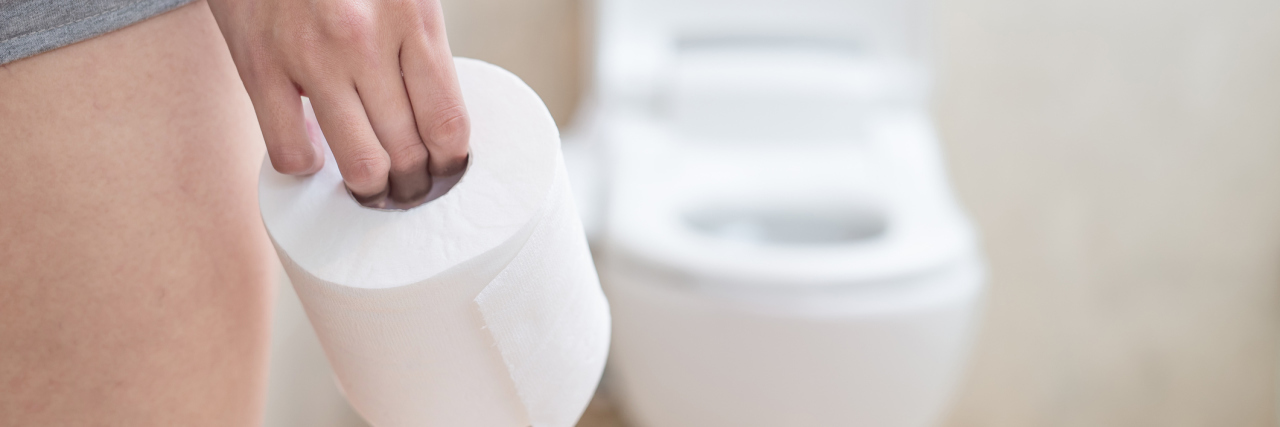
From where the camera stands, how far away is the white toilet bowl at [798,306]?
73 cm

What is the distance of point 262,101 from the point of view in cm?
30

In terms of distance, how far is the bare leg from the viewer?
308 millimetres

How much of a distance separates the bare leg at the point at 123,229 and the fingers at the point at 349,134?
0.28 ft

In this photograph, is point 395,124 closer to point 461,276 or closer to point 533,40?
point 461,276

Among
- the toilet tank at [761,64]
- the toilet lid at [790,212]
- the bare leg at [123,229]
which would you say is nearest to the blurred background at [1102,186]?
the toilet tank at [761,64]

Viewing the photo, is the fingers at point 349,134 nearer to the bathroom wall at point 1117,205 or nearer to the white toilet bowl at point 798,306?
the white toilet bowl at point 798,306

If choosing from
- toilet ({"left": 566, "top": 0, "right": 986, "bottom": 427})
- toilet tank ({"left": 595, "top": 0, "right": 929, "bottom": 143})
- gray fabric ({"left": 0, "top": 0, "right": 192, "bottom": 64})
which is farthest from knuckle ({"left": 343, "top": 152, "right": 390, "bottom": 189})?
toilet tank ({"left": 595, "top": 0, "right": 929, "bottom": 143})

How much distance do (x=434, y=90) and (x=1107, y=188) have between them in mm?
1092

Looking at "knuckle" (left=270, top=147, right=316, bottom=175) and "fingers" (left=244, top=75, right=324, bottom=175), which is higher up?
"fingers" (left=244, top=75, right=324, bottom=175)

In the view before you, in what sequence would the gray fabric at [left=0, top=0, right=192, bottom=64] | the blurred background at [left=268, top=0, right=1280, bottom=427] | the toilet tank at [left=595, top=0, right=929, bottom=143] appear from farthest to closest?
the blurred background at [left=268, top=0, right=1280, bottom=427]
the toilet tank at [left=595, top=0, right=929, bottom=143]
the gray fabric at [left=0, top=0, right=192, bottom=64]

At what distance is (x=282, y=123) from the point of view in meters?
0.30

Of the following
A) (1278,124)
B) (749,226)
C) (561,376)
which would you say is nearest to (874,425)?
(749,226)

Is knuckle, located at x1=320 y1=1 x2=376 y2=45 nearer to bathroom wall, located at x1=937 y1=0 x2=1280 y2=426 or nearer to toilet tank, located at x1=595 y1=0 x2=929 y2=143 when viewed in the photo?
toilet tank, located at x1=595 y1=0 x2=929 y2=143

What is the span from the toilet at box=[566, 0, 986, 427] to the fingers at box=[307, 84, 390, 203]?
0.46 meters
